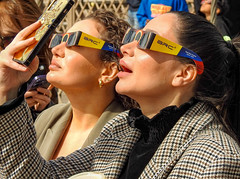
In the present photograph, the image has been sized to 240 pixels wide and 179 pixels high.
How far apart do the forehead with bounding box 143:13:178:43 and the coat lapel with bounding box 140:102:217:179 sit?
410mm

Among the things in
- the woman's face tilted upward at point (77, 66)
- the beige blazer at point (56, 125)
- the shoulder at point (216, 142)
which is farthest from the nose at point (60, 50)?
the shoulder at point (216, 142)

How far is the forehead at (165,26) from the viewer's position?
2.26 metres

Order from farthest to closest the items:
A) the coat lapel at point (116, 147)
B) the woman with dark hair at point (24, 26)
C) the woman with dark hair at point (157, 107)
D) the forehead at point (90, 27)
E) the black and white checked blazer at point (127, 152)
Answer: the woman with dark hair at point (24, 26) → the forehead at point (90, 27) → the coat lapel at point (116, 147) → the woman with dark hair at point (157, 107) → the black and white checked blazer at point (127, 152)

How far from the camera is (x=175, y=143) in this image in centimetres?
199

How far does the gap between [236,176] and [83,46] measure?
4.57 ft

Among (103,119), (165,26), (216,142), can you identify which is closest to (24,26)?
(103,119)

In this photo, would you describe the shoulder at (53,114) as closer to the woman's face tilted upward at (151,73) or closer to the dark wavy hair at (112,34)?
the dark wavy hair at (112,34)

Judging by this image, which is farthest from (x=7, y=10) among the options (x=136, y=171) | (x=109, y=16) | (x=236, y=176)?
(x=236, y=176)

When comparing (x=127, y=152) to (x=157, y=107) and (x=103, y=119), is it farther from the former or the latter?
(x=103, y=119)

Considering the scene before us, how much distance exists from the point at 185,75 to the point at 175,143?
40 cm

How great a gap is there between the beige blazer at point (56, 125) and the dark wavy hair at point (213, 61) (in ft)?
2.53

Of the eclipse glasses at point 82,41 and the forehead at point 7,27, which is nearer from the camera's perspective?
the eclipse glasses at point 82,41

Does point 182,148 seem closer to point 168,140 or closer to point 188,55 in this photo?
point 168,140

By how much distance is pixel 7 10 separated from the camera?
3623 millimetres
